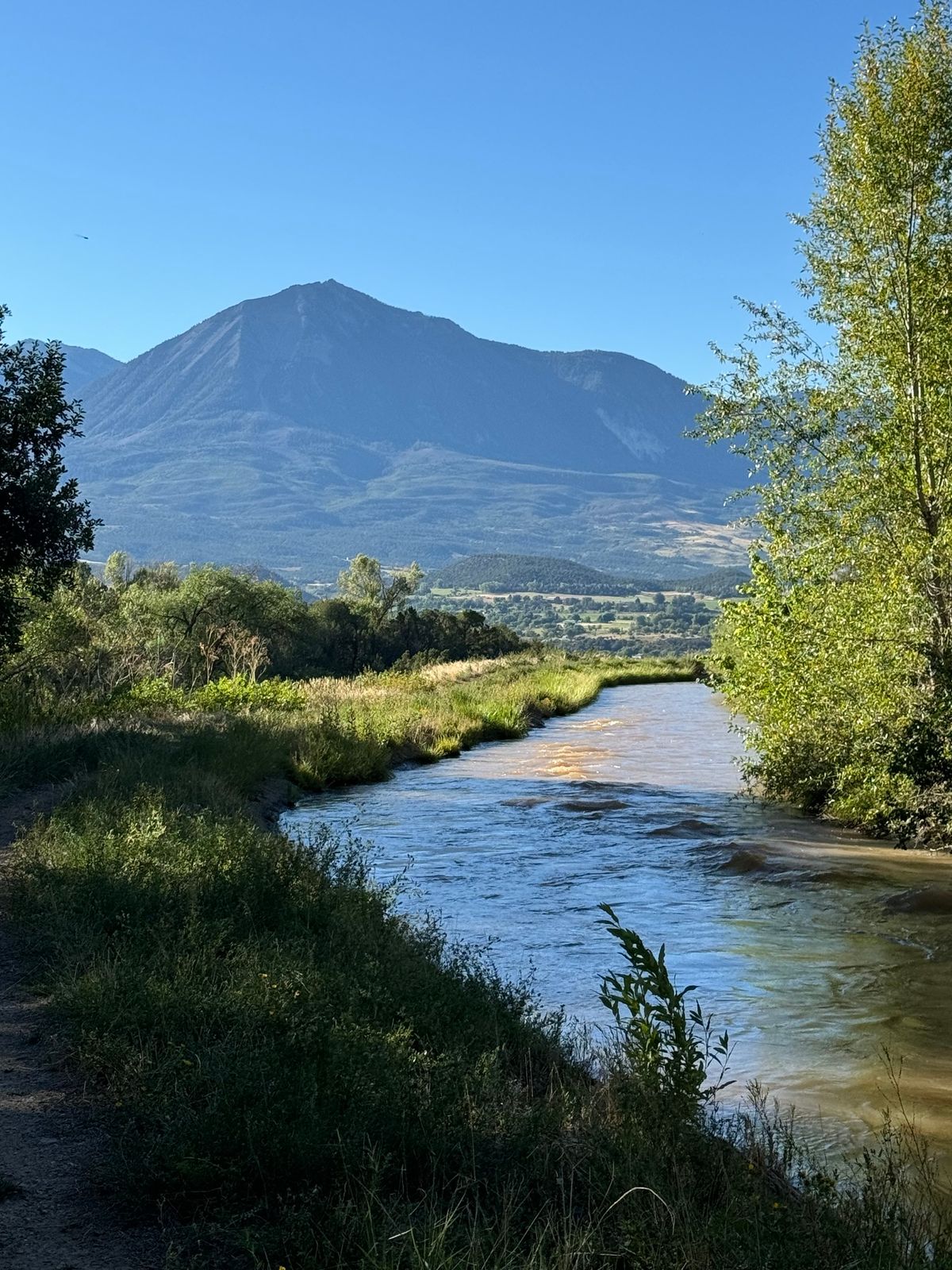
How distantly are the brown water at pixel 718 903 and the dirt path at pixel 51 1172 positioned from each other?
166 inches

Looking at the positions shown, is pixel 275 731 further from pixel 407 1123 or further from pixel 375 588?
pixel 375 588

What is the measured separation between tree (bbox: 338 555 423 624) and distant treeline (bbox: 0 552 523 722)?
258 mm

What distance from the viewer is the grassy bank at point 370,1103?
4652 mm

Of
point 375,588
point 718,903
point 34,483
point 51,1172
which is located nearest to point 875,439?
point 718,903

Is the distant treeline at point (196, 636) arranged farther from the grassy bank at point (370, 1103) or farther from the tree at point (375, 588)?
the grassy bank at point (370, 1103)

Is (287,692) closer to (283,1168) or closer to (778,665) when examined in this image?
(778,665)

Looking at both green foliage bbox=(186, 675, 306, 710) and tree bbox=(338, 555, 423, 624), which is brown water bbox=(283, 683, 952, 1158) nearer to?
green foliage bbox=(186, 675, 306, 710)

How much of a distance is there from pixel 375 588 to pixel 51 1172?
75859 millimetres

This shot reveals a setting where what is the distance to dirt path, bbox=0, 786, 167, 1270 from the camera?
465 centimetres

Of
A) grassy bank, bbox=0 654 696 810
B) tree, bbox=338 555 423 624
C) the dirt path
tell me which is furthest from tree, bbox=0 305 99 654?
tree, bbox=338 555 423 624

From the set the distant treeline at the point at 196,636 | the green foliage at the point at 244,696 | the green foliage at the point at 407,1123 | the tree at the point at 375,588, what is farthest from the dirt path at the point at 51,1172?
the tree at the point at 375,588

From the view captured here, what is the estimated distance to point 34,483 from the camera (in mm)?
18234

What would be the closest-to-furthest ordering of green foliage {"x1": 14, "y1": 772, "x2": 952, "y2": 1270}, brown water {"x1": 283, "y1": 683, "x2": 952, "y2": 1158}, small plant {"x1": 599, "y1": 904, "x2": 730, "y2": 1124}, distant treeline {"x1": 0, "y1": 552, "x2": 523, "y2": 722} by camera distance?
green foliage {"x1": 14, "y1": 772, "x2": 952, "y2": 1270}, small plant {"x1": 599, "y1": 904, "x2": 730, "y2": 1124}, brown water {"x1": 283, "y1": 683, "x2": 952, "y2": 1158}, distant treeline {"x1": 0, "y1": 552, "x2": 523, "y2": 722}

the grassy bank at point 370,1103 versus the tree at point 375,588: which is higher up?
the tree at point 375,588
